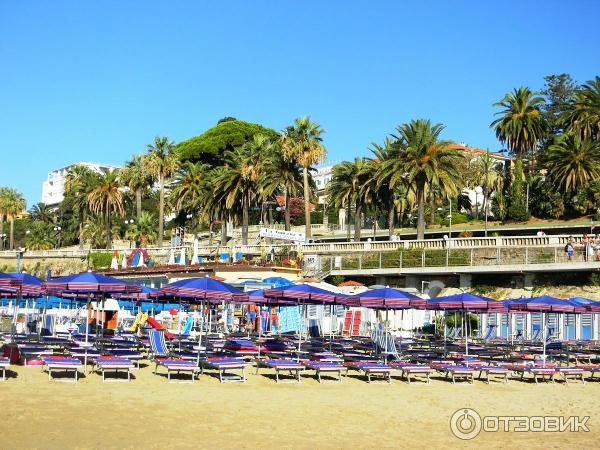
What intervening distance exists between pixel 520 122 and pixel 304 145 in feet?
83.8

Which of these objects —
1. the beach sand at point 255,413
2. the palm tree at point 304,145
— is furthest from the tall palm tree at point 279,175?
the beach sand at point 255,413

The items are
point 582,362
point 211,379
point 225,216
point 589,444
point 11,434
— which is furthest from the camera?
point 225,216

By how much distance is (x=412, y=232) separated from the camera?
232 feet

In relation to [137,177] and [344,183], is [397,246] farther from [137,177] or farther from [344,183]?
[137,177]

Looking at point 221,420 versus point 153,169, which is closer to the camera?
point 221,420

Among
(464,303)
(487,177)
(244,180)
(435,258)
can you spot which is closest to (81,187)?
(244,180)

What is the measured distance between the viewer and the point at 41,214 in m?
105

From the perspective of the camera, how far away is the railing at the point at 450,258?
1635 inches

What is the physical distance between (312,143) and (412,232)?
1600 centimetres

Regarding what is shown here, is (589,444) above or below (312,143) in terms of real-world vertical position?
below

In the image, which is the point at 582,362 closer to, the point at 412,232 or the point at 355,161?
the point at 355,161

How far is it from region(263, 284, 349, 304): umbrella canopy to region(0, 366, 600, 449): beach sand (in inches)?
131

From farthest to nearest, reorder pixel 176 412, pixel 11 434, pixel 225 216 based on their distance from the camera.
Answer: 1. pixel 225 216
2. pixel 176 412
3. pixel 11 434

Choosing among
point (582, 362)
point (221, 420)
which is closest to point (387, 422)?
point (221, 420)
